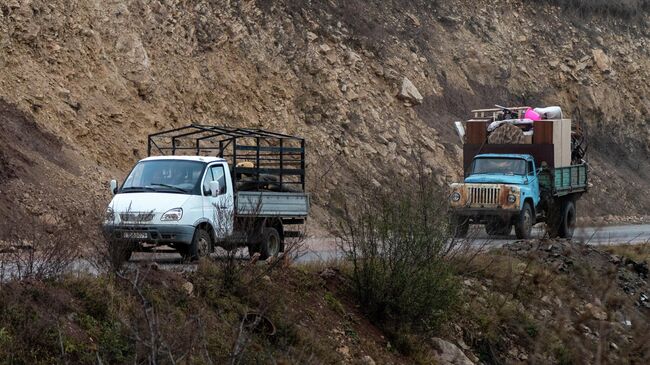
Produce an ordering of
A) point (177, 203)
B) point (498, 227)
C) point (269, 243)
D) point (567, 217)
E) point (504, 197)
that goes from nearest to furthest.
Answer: point (177, 203) < point (269, 243) < point (504, 197) < point (498, 227) < point (567, 217)

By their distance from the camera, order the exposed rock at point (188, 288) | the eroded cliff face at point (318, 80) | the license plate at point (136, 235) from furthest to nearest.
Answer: the eroded cliff face at point (318, 80) → the license plate at point (136, 235) → the exposed rock at point (188, 288)

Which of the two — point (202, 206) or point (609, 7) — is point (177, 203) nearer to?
point (202, 206)

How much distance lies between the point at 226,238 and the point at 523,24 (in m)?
33.6

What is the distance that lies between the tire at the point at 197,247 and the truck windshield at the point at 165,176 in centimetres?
91

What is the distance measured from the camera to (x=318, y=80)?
3303cm

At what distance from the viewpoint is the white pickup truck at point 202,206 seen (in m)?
15.1

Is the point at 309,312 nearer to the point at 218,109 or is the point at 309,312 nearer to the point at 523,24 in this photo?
the point at 218,109

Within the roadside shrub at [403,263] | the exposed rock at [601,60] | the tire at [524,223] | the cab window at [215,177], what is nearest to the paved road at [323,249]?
the tire at [524,223]

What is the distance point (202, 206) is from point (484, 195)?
426 inches

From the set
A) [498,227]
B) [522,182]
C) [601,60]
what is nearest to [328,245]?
[498,227]

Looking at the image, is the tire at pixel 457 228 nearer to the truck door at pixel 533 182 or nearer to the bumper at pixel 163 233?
the bumper at pixel 163 233

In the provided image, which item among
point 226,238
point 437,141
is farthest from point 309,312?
point 437,141

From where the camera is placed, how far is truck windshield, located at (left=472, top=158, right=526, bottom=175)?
26812 millimetres

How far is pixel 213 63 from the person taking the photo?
99.0 ft
